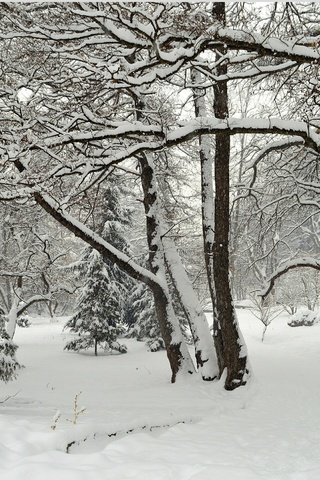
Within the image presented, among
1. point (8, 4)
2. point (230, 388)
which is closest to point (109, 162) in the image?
point (8, 4)

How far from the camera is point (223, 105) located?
27.6 ft

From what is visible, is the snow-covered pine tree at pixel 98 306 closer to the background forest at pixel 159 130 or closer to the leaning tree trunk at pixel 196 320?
the background forest at pixel 159 130

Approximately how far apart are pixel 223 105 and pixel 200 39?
14.0 ft

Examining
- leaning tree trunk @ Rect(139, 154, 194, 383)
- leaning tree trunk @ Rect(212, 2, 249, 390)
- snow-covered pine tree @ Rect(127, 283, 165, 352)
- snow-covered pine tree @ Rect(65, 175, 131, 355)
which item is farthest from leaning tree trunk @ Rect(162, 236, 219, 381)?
snow-covered pine tree @ Rect(127, 283, 165, 352)

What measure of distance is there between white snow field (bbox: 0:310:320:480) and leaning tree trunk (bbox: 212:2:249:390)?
1.39 feet

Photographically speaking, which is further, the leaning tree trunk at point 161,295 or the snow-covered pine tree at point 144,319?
the snow-covered pine tree at point 144,319

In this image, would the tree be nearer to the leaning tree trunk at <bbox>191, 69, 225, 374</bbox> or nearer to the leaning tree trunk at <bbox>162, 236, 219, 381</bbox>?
the leaning tree trunk at <bbox>162, 236, 219, 381</bbox>

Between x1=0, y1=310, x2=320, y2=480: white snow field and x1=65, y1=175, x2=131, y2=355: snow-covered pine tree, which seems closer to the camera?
x1=0, y1=310, x2=320, y2=480: white snow field

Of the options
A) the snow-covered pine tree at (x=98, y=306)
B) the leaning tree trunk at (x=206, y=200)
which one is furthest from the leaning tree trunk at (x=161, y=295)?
the snow-covered pine tree at (x=98, y=306)

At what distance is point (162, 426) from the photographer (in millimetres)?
5754

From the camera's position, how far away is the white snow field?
353 centimetres

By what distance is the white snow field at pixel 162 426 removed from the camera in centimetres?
353

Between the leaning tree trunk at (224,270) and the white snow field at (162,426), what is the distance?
0.42 metres

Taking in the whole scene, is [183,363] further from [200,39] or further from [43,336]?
[43,336]
